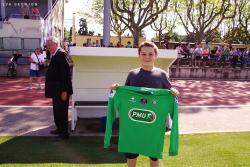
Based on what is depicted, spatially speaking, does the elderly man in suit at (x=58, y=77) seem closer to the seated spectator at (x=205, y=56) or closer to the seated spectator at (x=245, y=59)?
the seated spectator at (x=205, y=56)

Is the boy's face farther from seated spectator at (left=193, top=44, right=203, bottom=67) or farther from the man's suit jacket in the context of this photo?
seated spectator at (left=193, top=44, right=203, bottom=67)

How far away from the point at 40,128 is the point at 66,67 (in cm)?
192

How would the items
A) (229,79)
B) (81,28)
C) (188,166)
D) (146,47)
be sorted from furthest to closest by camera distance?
(81,28) → (229,79) → (188,166) → (146,47)

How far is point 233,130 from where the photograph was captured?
955 cm

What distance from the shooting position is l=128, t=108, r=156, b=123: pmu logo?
16.1ft

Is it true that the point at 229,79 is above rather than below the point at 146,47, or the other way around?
below

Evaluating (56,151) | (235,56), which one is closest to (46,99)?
(56,151)

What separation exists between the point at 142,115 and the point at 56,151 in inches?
118

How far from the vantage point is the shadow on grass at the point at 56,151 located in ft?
22.6

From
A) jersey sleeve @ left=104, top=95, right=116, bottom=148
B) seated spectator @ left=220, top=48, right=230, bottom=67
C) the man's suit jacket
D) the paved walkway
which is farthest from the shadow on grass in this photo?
seated spectator @ left=220, top=48, right=230, bottom=67

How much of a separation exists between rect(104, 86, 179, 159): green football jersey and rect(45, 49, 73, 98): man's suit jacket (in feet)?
10.5

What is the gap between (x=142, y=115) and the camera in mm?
4926

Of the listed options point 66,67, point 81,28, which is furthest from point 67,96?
point 81,28

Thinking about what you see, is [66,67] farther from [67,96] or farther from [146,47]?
[146,47]
